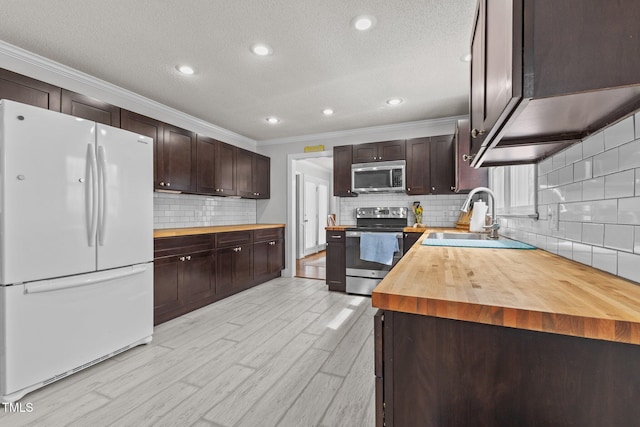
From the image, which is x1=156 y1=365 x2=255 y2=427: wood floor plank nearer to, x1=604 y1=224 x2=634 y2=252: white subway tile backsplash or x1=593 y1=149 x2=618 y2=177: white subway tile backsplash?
x1=604 y1=224 x2=634 y2=252: white subway tile backsplash

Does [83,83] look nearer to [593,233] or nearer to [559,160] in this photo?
[559,160]

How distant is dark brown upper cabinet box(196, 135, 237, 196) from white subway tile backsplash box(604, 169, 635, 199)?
3.64m

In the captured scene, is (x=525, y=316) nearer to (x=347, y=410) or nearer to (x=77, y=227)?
(x=347, y=410)

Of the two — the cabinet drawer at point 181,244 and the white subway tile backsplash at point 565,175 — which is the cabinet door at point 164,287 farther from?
the white subway tile backsplash at point 565,175

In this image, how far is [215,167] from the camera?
3.85 metres

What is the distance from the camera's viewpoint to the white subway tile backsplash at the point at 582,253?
105 cm

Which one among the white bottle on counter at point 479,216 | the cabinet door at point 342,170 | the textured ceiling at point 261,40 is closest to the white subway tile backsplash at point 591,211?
the white bottle on counter at point 479,216

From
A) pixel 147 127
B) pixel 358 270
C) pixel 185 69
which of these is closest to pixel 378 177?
pixel 358 270

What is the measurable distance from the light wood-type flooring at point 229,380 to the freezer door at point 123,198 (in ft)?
2.44

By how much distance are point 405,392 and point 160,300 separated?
271 cm

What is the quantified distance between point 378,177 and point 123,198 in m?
3.02

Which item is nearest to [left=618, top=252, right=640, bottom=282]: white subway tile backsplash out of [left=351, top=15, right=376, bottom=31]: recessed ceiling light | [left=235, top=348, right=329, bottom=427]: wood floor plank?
[left=235, top=348, right=329, bottom=427]: wood floor plank

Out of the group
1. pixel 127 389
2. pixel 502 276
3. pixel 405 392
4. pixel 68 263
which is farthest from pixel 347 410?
pixel 68 263

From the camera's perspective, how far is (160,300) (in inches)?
108
